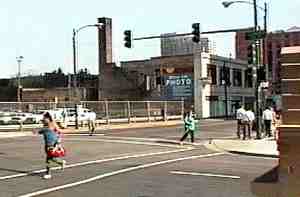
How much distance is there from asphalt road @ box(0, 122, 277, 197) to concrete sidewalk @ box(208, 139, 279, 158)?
0.84m

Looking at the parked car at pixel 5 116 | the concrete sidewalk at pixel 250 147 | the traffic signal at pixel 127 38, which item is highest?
the traffic signal at pixel 127 38

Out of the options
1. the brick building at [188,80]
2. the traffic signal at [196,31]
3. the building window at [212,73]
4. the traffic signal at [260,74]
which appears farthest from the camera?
the building window at [212,73]

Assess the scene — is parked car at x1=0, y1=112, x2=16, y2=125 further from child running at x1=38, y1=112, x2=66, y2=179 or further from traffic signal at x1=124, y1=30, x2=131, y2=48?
child running at x1=38, y1=112, x2=66, y2=179

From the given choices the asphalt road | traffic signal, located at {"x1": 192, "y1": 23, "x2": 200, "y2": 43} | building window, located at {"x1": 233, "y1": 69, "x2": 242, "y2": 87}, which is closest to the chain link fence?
traffic signal, located at {"x1": 192, "y1": 23, "x2": 200, "y2": 43}

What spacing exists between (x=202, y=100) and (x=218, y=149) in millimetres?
53823

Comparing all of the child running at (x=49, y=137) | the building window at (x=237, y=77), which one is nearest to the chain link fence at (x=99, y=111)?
the building window at (x=237, y=77)

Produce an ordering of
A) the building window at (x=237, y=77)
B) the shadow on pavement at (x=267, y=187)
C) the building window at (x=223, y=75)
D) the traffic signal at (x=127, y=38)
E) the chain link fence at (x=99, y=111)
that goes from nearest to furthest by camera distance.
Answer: the shadow on pavement at (x=267, y=187), the traffic signal at (x=127, y=38), the chain link fence at (x=99, y=111), the building window at (x=223, y=75), the building window at (x=237, y=77)

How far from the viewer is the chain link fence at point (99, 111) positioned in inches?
1946

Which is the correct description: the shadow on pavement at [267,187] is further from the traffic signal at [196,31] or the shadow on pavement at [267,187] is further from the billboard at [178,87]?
the billboard at [178,87]

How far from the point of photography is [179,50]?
125 meters

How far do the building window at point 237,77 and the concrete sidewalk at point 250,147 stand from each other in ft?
207

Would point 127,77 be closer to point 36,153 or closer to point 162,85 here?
point 162,85

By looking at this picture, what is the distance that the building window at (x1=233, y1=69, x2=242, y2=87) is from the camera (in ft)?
307

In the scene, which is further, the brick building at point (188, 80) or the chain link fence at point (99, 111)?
the brick building at point (188, 80)
